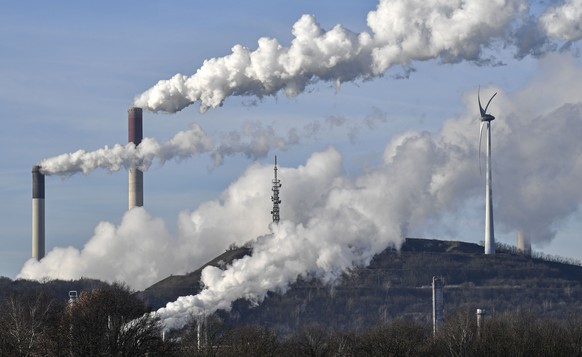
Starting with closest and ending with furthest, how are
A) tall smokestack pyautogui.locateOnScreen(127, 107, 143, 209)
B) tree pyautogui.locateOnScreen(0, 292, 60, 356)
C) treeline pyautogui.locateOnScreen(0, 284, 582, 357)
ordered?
tree pyautogui.locateOnScreen(0, 292, 60, 356) → treeline pyautogui.locateOnScreen(0, 284, 582, 357) → tall smokestack pyautogui.locateOnScreen(127, 107, 143, 209)

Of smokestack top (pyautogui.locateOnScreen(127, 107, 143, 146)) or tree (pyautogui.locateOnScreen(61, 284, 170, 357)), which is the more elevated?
smokestack top (pyautogui.locateOnScreen(127, 107, 143, 146))

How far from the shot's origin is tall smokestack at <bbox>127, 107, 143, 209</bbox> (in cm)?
18238

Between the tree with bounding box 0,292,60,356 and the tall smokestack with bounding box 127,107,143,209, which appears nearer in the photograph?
the tree with bounding box 0,292,60,356

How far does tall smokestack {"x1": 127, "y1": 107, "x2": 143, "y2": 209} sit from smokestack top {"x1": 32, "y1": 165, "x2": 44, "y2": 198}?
39.6ft

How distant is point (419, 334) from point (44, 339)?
58.9 metres

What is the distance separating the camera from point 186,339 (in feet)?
392

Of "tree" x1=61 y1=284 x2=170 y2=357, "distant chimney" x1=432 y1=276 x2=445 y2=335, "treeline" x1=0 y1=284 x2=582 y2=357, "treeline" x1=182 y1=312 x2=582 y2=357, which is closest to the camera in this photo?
"tree" x1=61 y1=284 x2=170 y2=357

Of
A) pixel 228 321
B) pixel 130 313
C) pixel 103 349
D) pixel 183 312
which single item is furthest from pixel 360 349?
pixel 228 321

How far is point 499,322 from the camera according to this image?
139 metres

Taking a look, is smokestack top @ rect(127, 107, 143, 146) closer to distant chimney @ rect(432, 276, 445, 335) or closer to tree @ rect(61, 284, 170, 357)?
distant chimney @ rect(432, 276, 445, 335)

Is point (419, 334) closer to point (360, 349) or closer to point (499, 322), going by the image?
point (499, 322)

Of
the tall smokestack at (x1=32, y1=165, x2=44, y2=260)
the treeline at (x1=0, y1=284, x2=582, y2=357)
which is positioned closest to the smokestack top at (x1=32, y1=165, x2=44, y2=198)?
the tall smokestack at (x1=32, y1=165, x2=44, y2=260)

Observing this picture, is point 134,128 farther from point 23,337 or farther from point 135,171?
point 23,337

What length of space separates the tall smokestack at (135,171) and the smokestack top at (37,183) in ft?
39.6
